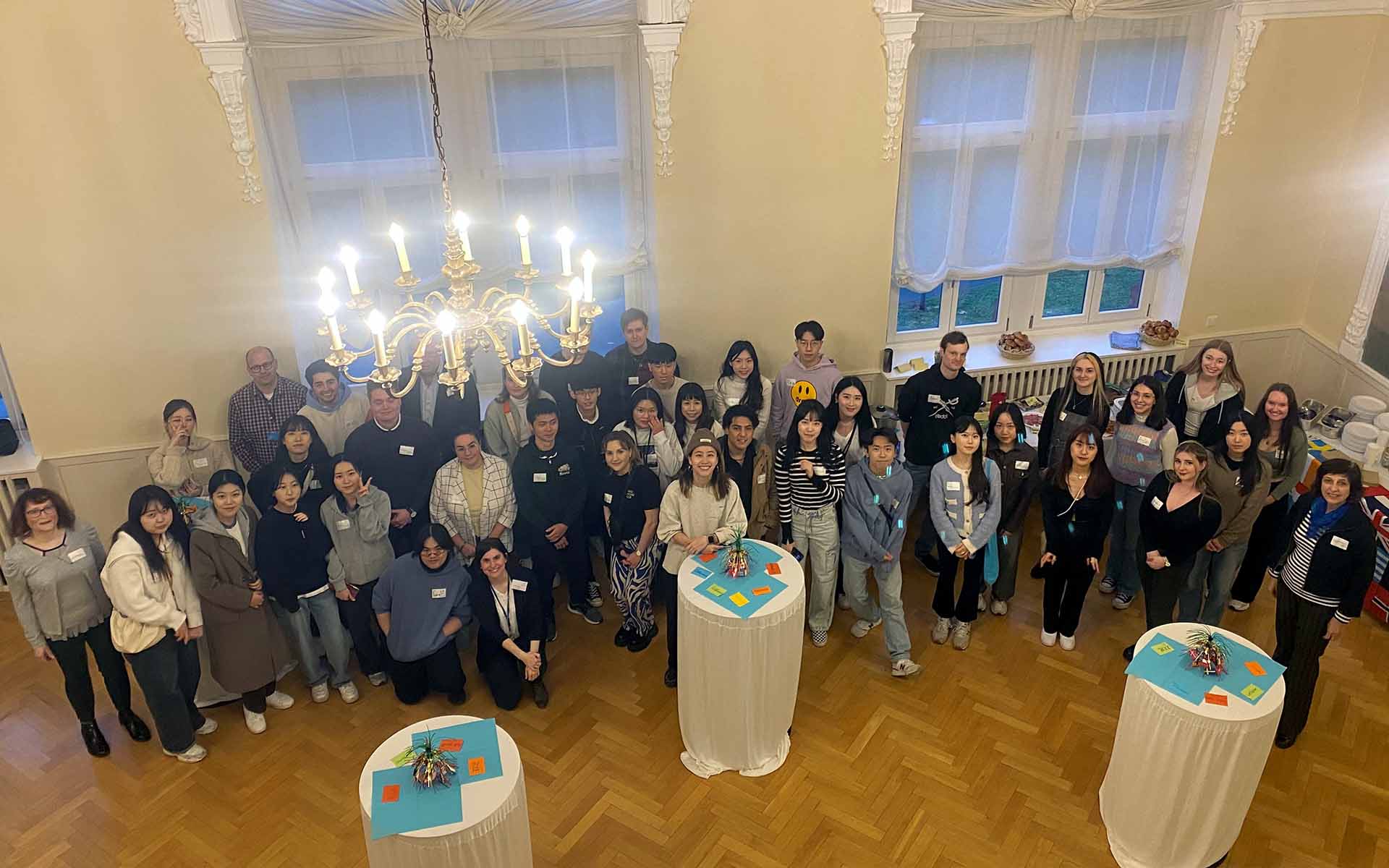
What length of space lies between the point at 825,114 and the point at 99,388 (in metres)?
4.71

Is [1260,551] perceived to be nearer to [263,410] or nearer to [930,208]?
[930,208]

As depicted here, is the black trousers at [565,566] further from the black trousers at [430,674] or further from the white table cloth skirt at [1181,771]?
the white table cloth skirt at [1181,771]

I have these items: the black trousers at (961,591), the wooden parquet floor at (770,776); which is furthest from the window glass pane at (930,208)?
the wooden parquet floor at (770,776)

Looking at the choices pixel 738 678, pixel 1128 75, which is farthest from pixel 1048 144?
pixel 738 678

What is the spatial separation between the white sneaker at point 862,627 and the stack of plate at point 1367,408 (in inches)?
150

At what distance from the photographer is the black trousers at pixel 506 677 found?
5.33m

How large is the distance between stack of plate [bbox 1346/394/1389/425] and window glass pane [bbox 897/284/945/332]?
9.38ft

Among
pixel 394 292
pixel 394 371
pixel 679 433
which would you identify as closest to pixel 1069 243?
pixel 679 433

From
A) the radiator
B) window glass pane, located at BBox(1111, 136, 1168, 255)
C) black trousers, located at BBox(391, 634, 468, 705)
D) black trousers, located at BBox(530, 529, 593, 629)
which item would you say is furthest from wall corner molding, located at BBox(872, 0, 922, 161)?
black trousers, located at BBox(391, 634, 468, 705)

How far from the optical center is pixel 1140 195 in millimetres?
7371

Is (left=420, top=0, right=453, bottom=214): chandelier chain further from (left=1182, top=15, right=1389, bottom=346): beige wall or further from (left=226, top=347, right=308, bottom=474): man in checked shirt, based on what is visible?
(left=1182, top=15, right=1389, bottom=346): beige wall

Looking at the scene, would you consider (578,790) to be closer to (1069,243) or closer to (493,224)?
(493,224)

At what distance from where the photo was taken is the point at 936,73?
667 cm

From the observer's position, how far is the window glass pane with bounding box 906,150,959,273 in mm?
6914
